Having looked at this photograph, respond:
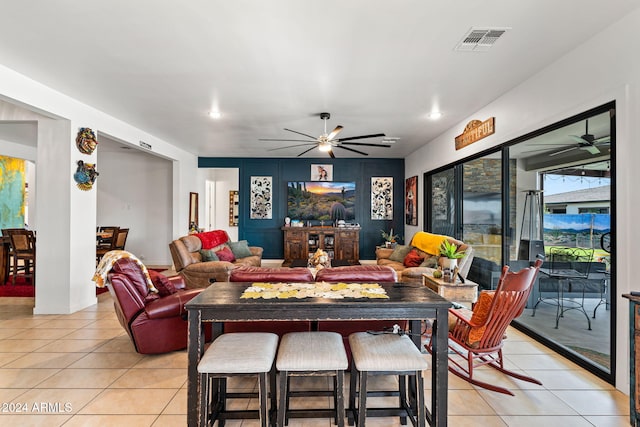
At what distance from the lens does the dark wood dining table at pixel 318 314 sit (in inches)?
71.8

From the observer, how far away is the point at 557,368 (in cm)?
284

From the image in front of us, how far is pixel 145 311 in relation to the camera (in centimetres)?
292

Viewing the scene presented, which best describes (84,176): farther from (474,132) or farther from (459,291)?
(474,132)

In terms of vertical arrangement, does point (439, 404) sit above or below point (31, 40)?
below

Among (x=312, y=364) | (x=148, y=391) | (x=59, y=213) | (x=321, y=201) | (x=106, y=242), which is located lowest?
(x=148, y=391)

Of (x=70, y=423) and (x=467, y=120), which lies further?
(x=467, y=120)

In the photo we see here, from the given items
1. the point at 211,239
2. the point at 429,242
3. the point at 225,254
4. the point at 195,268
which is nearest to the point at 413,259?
the point at 429,242

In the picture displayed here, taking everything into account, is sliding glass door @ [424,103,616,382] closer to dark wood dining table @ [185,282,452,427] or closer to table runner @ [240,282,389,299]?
dark wood dining table @ [185,282,452,427]

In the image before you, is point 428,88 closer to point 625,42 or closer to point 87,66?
point 625,42

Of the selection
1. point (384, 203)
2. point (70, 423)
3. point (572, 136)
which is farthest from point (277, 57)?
point (384, 203)

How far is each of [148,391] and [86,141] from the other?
12.5 feet

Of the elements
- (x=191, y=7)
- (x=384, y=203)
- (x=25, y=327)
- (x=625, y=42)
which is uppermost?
(x=191, y=7)

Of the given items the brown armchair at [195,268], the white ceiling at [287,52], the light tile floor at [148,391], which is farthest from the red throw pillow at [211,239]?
the light tile floor at [148,391]

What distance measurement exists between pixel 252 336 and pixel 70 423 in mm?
1370
